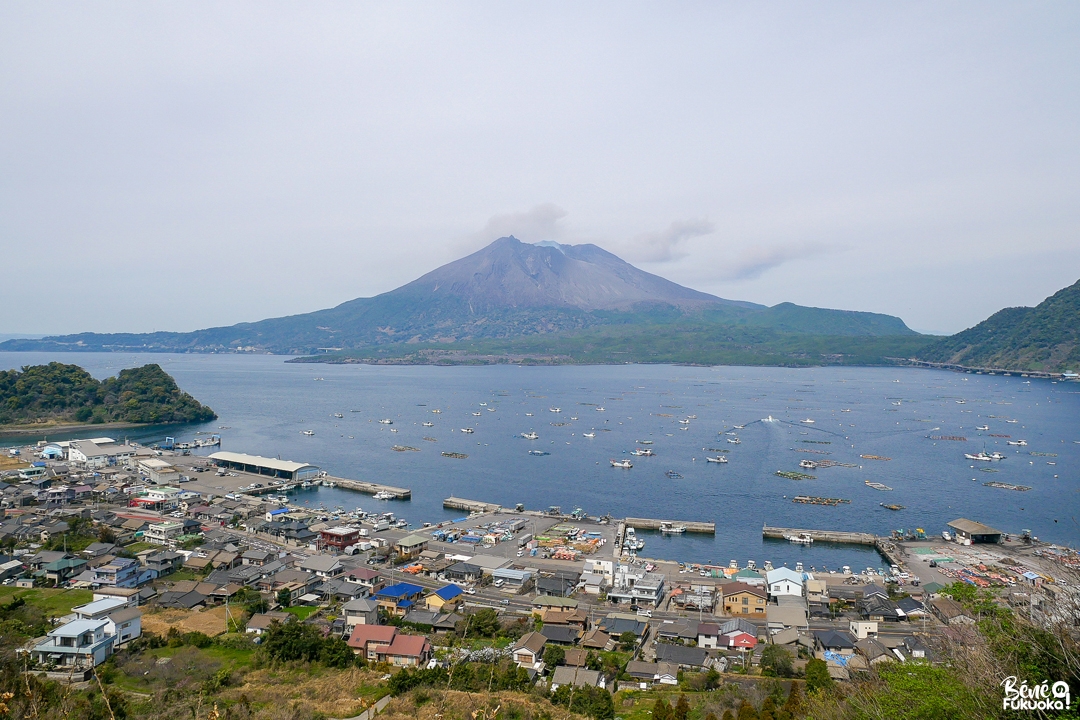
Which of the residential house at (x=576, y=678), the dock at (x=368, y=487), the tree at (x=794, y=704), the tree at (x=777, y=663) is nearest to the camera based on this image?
the tree at (x=794, y=704)

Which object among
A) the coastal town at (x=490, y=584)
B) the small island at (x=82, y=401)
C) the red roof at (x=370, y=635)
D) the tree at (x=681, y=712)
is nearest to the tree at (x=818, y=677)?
the coastal town at (x=490, y=584)

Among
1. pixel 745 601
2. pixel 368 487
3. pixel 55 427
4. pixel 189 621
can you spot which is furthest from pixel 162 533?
pixel 55 427

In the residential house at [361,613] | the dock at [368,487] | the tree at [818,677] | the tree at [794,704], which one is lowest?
the dock at [368,487]

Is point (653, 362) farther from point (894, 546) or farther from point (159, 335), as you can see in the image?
point (159, 335)

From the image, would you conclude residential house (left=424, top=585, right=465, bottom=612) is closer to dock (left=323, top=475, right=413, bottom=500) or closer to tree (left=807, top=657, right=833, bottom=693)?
tree (left=807, top=657, right=833, bottom=693)

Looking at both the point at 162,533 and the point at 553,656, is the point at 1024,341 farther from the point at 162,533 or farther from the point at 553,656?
the point at 162,533

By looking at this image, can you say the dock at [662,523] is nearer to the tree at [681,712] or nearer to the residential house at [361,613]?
the residential house at [361,613]
